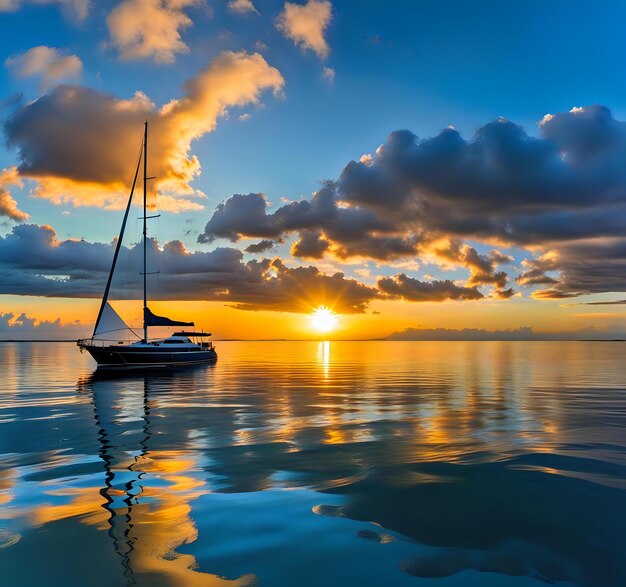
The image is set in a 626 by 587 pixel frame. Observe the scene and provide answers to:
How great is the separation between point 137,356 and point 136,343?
1974 mm

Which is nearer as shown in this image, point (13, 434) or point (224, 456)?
point (224, 456)

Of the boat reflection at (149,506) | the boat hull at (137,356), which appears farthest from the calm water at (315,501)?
the boat hull at (137,356)

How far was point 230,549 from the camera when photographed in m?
8.23

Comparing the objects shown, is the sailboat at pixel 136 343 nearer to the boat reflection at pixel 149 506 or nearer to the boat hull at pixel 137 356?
the boat hull at pixel 137 356

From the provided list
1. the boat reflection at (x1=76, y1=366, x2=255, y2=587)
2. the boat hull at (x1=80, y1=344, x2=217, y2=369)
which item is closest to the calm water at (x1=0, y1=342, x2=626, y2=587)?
the boat reflection at (x1=76, y1=366, x2=255, y2=587)

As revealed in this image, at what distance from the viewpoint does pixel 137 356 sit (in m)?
60.2

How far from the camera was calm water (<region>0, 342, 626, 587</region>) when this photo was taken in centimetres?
760

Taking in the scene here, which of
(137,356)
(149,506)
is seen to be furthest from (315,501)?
(137,356)

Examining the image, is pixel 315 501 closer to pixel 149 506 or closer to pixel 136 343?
pixel 149 506

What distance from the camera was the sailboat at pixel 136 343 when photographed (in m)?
58.8

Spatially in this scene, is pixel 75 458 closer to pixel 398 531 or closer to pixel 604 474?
pixel 398 531

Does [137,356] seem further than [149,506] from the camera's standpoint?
Yes

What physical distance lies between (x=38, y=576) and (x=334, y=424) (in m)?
14.9

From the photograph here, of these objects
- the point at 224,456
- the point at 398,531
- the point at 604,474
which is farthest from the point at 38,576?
the point at 604,474
